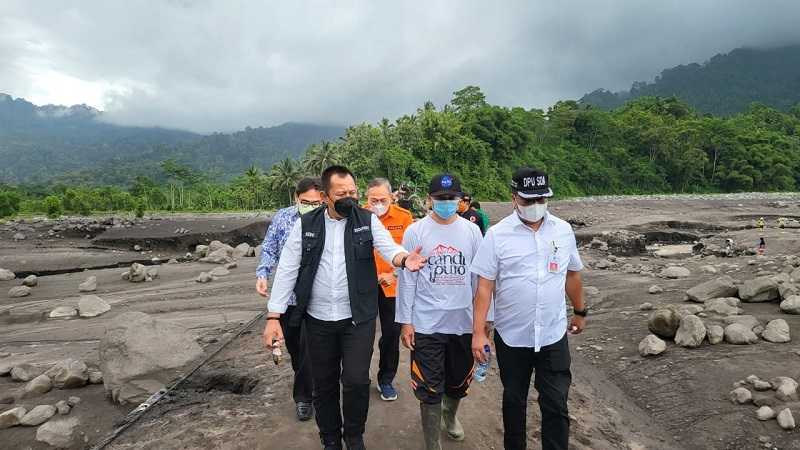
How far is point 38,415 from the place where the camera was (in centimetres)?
412

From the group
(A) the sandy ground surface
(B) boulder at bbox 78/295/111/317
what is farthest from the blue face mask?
(B) boulder at bbox 78/295/111/317

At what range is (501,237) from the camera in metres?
2.69

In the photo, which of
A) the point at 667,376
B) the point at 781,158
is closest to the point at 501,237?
the point at 667,376

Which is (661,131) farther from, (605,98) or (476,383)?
(605,98)

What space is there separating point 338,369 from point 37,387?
3.88 metres

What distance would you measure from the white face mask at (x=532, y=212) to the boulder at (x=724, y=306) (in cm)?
449

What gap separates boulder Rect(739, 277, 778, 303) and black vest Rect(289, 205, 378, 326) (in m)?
5.89

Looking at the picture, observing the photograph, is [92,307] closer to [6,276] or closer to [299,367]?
[299,367]

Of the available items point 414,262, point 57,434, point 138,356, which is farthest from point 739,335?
point 57,434

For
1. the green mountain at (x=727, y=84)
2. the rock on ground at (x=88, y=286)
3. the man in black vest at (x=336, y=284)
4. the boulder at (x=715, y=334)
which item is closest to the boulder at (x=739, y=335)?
the boulder at (x=715, y=334)

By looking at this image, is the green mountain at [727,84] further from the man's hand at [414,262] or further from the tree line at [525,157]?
the man's hand at [414,262]

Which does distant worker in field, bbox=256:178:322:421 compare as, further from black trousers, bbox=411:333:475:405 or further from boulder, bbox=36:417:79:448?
boulder, bbox=36:417:79:448

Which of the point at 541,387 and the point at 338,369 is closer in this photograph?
the point at 541,387

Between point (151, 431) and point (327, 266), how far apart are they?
237 cm
